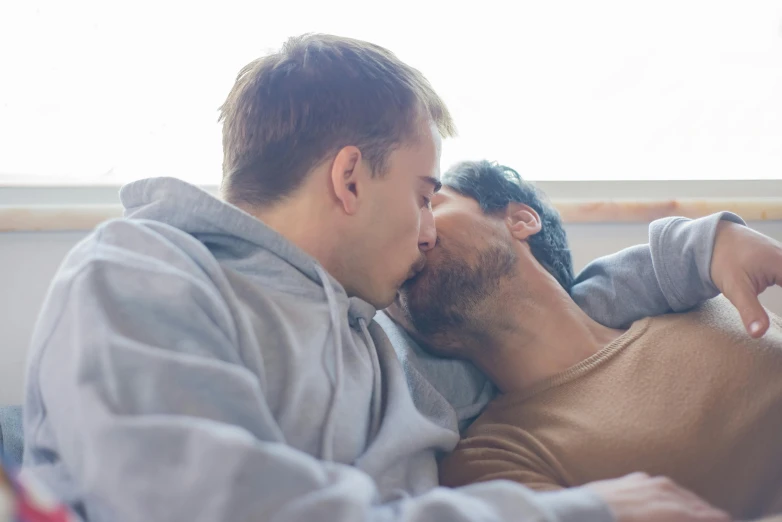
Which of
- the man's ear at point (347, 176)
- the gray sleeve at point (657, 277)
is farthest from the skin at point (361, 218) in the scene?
the gray sleeve at point (657, 277)

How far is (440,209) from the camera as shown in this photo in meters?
1.17

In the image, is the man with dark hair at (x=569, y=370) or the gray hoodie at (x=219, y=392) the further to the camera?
the man with dark hair at (x=569, y=370)

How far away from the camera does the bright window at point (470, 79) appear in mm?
1489

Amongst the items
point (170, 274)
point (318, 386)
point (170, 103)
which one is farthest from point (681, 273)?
point (170, 103)

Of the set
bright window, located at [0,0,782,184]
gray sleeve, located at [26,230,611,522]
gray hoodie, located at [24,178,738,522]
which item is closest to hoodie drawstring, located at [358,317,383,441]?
gray hoodie, located at [24,178,738,522]

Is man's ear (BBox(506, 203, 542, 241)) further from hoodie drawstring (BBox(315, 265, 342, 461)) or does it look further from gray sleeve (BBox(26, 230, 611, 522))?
gray sleeve (BBox(26, 230, 611, 522))

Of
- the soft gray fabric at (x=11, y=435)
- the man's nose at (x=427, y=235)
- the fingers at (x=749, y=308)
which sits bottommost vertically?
the soft gray fabric at (x=11, y=435)

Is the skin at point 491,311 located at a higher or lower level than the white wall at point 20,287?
higher

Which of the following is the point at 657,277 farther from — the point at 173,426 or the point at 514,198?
the point at 173,426

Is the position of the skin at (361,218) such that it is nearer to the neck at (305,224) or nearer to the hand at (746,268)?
the neck at (305,224)

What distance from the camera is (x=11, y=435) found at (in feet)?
3.14

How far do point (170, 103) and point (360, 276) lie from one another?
0.82 m

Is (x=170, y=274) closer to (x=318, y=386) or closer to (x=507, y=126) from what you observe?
(x=318, y=386)

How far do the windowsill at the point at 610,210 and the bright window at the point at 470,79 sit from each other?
0.43 feet
